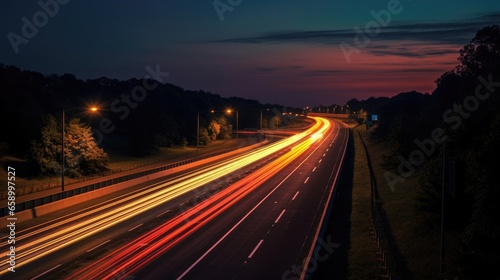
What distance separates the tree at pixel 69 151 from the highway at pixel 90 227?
12193mm

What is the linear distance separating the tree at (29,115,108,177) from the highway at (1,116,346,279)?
12193 millimetres

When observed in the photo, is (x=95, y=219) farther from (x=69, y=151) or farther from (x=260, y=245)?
(x=69, y=151)

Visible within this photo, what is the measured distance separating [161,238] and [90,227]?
5.04 meters

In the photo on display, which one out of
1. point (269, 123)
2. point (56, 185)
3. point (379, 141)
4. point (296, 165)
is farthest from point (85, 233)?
point (269, 123)

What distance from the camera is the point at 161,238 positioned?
2556cm

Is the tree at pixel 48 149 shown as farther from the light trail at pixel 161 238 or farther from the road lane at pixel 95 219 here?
the light trail at pixel 161 238

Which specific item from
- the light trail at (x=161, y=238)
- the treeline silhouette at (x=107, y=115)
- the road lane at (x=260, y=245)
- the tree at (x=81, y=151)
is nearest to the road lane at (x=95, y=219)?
the light trail at (x=161, y=238)

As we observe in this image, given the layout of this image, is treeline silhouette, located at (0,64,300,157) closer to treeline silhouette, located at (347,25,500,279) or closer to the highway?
the highway

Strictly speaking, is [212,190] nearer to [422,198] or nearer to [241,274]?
[422,198]

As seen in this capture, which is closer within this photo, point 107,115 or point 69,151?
point 69,151

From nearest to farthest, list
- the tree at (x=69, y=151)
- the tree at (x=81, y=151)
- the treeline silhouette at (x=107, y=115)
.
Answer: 1. the tree at (x=69, y=151)
2. the tree at (x=81, y=151)
3. the treeline silhouette at (x=107, y=115)

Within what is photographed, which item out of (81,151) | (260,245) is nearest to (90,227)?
(260,245)

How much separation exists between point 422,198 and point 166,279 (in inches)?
679

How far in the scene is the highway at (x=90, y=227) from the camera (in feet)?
69.9
